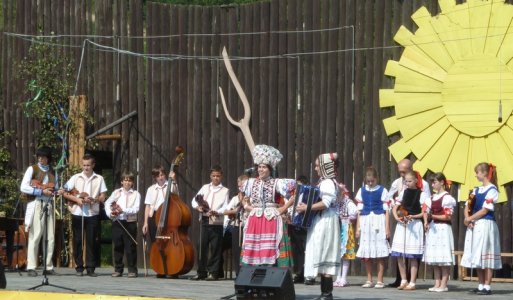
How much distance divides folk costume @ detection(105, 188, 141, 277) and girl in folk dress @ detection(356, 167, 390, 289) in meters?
3.46

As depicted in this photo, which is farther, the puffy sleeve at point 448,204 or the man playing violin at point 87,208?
the man playing violin at point 87,208

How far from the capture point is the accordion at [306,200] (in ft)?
41.4

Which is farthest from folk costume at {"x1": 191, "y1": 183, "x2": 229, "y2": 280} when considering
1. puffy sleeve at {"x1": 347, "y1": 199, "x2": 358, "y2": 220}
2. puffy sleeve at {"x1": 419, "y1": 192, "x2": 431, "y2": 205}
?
puffy sleeve at {"x1": 419, "y1": 192, "x2": 431, "y2": 205}

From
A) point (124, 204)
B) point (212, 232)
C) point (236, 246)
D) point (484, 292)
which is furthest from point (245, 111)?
point (484, 292)

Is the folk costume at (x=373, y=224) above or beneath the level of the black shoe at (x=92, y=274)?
above

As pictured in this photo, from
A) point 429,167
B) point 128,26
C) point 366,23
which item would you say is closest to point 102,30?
point 128,26

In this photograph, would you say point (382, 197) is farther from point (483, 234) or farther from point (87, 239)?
point (87, 239)

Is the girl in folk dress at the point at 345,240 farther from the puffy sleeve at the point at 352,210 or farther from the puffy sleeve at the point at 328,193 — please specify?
the puffy sleeve at the point at 328,193

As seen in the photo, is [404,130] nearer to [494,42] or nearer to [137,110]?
[494,42]

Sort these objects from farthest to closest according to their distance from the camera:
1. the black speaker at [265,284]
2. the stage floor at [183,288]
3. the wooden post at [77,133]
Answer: the wooden post at [77,133] < the stage floor at [183,288] < the black speaker at [265,284]

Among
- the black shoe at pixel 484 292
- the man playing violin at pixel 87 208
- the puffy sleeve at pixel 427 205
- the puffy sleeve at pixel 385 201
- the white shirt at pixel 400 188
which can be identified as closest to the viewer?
the black shoe at pixel 484 292

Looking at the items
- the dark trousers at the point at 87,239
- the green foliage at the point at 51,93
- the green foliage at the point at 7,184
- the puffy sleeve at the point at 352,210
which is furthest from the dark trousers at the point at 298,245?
the green foliage at the point at 7,184

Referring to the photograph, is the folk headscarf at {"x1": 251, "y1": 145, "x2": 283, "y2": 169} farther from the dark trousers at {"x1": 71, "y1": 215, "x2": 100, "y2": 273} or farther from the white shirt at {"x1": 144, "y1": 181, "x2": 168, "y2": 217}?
the dark trousers at {"x1": 71, "y1": 215, "x2": 100, "y2": 273}

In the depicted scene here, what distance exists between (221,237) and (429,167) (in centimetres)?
297
